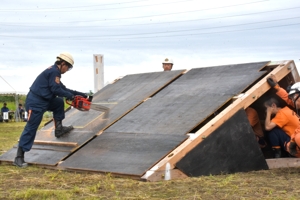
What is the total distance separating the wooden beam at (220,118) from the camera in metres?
5.67

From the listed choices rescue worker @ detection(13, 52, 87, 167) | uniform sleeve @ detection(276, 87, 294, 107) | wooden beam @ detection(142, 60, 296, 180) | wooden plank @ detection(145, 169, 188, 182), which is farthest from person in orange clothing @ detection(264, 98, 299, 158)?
rescue worker @ detection(13, 52, 87, 167)

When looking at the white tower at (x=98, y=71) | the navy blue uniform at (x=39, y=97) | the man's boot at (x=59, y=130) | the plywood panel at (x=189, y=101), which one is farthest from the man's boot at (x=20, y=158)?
the white tower at (x=98, y=71)

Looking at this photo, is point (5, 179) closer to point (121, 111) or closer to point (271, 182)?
point (121, 111)

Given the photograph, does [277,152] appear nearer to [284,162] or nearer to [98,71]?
[284,162]

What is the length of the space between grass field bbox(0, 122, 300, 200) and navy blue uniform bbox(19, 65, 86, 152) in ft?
2.64

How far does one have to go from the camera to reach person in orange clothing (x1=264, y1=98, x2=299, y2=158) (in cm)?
683

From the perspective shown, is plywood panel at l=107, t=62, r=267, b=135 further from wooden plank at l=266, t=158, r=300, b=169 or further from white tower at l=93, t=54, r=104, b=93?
white tower at l=93, t=54, r=104, b=93

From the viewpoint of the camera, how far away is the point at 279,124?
22.5 feet

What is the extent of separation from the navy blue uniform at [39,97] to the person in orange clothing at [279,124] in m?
2.90

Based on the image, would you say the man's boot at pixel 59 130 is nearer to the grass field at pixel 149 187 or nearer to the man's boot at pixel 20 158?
the man's boot at pixel 20 158

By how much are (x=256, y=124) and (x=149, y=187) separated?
2.89 meters

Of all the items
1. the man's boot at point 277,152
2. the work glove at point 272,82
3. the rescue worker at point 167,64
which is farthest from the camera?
the rescue worker at point 167,64

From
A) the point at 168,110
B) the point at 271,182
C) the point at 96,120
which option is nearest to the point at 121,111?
the point at 96,120

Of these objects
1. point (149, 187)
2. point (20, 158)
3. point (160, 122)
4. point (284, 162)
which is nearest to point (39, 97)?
point (20, 158)
